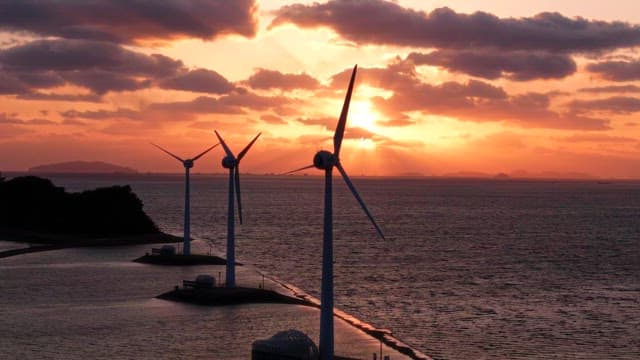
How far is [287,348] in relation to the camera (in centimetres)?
5059

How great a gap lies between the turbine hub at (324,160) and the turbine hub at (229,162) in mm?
34682

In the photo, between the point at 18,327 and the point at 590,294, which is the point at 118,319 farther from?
the point at 590,294

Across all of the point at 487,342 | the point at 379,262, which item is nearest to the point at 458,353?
the point at 487,342

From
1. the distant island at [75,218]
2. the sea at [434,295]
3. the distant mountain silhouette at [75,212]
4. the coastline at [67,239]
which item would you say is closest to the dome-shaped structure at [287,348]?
the sea at [434,295]

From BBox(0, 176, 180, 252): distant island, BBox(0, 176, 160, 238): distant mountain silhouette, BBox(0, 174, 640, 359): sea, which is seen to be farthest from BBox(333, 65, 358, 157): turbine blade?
BBox(0, 176, 160, 238): distant mountain silhouette

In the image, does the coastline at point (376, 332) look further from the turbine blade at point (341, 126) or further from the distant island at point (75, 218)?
the distant island at point (75, 218)

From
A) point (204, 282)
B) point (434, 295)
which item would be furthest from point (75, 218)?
point (434, 295)

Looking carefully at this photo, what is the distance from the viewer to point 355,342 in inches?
2525

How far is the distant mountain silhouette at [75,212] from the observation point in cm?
16325

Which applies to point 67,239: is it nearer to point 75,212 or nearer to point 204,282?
point 75,212

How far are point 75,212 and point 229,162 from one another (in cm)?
9499

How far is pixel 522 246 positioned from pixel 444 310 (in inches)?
3277

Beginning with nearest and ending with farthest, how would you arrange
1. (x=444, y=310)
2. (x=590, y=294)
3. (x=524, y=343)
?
(x=524, y=343) < (x=444, y=310) < (x=590, y=294)

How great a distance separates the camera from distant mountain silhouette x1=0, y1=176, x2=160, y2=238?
16325 cm
